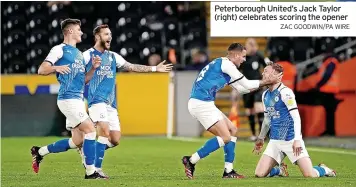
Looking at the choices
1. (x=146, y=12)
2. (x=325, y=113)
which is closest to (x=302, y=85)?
(x=325, y=113)

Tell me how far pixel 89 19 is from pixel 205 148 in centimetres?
1432

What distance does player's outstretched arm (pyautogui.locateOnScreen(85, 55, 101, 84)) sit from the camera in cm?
1401

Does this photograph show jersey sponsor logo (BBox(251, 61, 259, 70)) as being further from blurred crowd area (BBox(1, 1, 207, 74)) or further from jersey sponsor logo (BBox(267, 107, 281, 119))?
jersey sponsor logo (BBox(267, 107, 281, 119))

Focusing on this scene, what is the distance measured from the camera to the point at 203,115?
14.2 meters

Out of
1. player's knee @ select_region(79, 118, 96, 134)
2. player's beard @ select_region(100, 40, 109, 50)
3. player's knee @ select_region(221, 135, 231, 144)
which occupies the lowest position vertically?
player's knee @ select_region(221, 135, 231, 144)

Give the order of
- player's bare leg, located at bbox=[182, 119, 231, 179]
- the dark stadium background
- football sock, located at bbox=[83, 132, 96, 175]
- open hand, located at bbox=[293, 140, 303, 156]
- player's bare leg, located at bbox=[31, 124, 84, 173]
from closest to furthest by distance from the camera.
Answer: open hand, located at bbox=[293, 140, 303, 156] < football sock, located at bbox=[83, 132, 96, 175] < player's bare leg, located at bbox=[182, 119, 231, 179] < player's bare leg, located at bbox=[31, 124, 84, 173] < the dark stadium background

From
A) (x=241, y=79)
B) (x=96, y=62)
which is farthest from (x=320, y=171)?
(x=96, y=62)

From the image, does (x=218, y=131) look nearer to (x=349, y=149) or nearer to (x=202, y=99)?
(x=202, y=99)

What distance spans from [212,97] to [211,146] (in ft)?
2.38

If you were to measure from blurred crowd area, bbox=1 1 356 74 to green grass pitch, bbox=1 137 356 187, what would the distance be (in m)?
4.41

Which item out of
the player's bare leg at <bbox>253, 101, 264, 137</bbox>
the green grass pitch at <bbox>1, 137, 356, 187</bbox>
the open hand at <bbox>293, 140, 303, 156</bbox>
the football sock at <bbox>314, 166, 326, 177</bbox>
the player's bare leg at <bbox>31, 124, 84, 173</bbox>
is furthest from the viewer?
the player's bare leg at <bbox>253, 101, 264, 137</bbox>

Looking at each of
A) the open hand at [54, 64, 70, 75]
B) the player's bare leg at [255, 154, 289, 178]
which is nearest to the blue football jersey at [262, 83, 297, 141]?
the player's bare leg at [255, 154, 289, 178]

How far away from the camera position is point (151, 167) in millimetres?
16406

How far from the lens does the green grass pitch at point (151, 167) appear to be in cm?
1334
